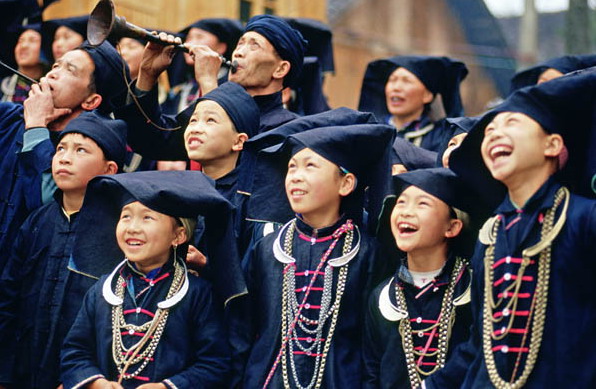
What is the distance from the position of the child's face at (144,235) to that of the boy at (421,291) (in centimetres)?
116

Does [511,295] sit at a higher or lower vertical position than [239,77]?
lower

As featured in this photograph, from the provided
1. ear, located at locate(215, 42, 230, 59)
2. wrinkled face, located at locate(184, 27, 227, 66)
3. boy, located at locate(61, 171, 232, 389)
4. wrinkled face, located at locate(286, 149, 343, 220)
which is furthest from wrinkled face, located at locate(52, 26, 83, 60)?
wrinkled face, located at locate(286, 149, 343, 220)

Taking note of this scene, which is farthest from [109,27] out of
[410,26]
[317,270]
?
[410,26]

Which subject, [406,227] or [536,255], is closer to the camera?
[536,255]

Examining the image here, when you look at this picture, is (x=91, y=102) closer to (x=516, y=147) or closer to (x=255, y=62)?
(x=255, y=62)

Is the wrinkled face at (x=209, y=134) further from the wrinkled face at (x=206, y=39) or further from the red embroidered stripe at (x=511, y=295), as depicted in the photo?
the wrinkled face at (x=206, y=39)

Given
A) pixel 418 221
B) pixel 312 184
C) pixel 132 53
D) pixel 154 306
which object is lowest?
pixel 154 306

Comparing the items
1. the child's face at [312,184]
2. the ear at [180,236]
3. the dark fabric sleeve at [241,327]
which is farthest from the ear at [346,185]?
the ear at [180,236]

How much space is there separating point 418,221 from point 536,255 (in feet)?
2.44

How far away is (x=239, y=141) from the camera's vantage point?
20.5ft

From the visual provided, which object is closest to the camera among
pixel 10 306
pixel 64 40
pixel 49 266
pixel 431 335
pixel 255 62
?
pixel 431 335

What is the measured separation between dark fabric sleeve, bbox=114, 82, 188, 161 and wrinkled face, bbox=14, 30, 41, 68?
8.00ft

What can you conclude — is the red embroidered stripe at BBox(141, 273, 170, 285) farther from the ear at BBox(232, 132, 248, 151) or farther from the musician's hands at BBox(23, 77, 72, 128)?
the musician's hands at BBox(23, 77, 72, 128)

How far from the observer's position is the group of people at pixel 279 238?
14.8ft
